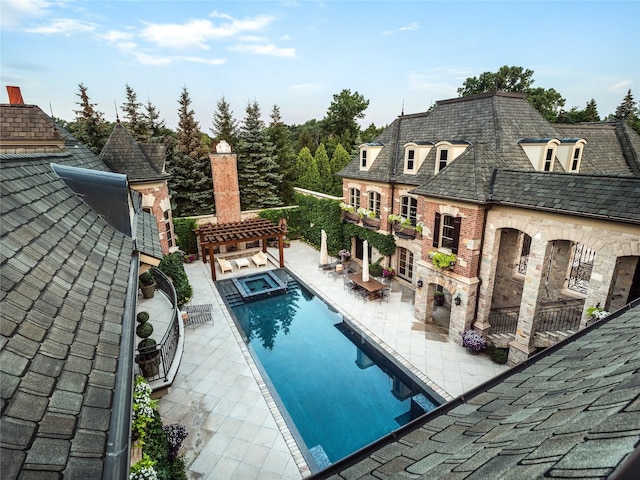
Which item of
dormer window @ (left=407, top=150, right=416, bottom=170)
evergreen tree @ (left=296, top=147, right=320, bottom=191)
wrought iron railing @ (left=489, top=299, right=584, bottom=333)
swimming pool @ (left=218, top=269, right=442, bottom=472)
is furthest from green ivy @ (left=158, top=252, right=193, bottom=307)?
evergreen tree @ (left=296, top=147, right=320, bottom=191)

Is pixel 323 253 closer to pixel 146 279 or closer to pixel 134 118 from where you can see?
pixel 146 279

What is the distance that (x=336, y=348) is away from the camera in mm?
A: 13695

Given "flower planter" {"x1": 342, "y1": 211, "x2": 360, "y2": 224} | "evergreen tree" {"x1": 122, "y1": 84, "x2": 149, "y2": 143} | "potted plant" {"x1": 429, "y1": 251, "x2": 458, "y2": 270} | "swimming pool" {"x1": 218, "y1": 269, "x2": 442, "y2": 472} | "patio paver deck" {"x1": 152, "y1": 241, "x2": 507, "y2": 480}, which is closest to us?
"patio paver deck" {"x1": 152, "y1": 241, "x2": 507, "y2": 480}

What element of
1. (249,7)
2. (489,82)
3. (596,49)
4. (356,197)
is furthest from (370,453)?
(489,82)

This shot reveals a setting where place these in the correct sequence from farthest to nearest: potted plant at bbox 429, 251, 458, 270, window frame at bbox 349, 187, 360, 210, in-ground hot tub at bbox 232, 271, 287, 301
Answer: window frame at bbox 349, 187, 360, 210, in-ground hot tub at bbox 232, 271, 287, 301, potted plant at bbox 429, 251, 458, 270

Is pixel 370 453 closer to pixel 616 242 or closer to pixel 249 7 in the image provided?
pixel 616 242

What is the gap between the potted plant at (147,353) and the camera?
830cm

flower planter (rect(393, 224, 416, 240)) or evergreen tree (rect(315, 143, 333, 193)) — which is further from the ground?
evergreen tree (rect(315, 143, 333, 193))

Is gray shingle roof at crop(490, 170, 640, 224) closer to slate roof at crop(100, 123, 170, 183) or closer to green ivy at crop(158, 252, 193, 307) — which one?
green ivy at crop(158, 252, 193, 307)

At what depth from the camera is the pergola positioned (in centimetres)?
1969

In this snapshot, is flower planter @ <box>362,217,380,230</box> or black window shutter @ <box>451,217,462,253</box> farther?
flower planter @ <box>362,217,380,230</box>

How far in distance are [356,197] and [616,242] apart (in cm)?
1382

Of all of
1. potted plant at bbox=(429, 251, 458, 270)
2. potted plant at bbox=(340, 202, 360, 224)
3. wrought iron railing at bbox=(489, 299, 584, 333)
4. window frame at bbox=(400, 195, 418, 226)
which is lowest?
wrought iron railing at bbox=(489, 299, 584, 333)

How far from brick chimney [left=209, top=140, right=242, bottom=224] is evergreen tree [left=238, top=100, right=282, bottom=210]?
13.8 feet
